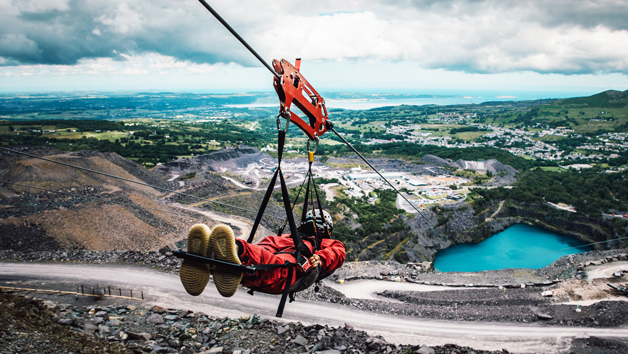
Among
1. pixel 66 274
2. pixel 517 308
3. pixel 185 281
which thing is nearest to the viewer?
pixel 185 281

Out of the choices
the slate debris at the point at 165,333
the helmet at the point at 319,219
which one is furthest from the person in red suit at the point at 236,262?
the slate debris at the point at 165,333

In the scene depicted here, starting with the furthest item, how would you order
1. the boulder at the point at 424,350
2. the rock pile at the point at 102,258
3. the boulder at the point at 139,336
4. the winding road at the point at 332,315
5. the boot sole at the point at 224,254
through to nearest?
the rock pile at the point at 102,258 < the winding road at the point at 332,315 < the boulder at the point at 424,350 < the boulder at the point at 139,336 < the boot sole at the point at 224,254

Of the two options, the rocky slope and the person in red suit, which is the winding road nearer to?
the rocky slope

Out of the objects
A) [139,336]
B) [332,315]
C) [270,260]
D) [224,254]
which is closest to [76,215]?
[139,336]

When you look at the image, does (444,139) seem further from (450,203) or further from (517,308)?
(517,308)

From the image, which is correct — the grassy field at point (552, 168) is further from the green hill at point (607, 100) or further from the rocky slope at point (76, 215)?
the green hill at point (607, 100)

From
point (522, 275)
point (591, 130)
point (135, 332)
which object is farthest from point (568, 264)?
point (591, 130)
